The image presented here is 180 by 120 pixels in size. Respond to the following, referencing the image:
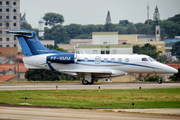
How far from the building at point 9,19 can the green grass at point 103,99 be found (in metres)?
150

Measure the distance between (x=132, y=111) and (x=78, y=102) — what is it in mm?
5559

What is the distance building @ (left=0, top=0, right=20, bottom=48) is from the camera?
175875mm

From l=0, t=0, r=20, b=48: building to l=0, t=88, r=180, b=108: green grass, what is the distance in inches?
5915

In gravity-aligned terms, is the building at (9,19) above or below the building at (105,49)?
above

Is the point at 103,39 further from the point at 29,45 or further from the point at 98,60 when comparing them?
the point at 98,60

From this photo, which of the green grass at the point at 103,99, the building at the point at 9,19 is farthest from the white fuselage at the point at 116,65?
the building at the point at 9,19

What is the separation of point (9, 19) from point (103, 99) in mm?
160148


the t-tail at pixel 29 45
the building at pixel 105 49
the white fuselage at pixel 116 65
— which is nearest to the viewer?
the white fuselage at pixel 116 65

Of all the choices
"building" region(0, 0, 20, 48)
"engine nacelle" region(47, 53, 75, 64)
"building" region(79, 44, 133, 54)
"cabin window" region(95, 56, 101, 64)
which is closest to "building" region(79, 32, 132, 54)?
"building" region(79, 44, 133, 54)

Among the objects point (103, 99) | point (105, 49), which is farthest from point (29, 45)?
point (105, 49)

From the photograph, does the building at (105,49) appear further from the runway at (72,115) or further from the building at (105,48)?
the runway at (72,115)

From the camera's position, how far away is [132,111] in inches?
789

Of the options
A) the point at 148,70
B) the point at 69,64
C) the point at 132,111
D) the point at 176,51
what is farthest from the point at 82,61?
the point at 176,51

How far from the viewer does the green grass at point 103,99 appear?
23.0m
